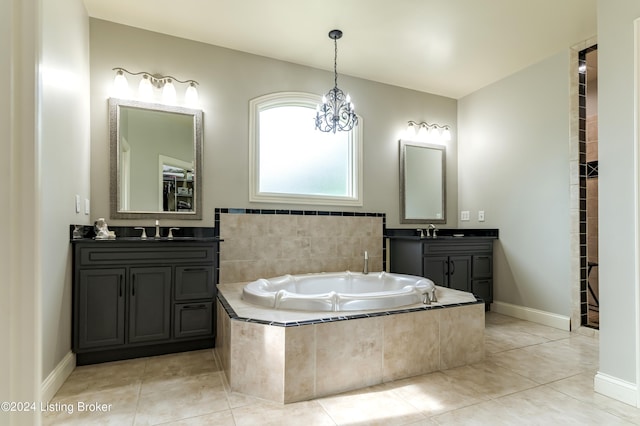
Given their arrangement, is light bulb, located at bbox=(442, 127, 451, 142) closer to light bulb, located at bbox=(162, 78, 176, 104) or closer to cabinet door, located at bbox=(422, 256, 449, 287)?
A: cabinet door, located at bbox=(422, 256, 449, 287)

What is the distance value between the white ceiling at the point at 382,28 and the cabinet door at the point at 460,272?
2107 mm

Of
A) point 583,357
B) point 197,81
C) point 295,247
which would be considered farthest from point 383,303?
point 197,81

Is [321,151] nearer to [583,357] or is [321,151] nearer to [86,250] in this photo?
[86,250]

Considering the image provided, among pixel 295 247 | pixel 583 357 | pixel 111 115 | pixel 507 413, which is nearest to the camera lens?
pixel 507 413

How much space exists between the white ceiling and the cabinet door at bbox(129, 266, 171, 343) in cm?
208

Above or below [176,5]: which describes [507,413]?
below

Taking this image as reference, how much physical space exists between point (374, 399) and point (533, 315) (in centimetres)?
252

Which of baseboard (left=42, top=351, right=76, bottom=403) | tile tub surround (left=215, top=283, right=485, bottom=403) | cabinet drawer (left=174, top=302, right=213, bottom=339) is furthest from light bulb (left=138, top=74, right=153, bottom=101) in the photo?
baseboard (left=42, top=351, right=76, bottom=403)

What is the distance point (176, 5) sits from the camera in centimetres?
261

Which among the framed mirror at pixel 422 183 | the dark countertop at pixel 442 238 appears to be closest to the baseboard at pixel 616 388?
the dark countertop at pixel 442 238

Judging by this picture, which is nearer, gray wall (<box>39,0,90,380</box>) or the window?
gray wall (<box>39,0,90,380</box>)

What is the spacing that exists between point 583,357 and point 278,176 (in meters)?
3.04

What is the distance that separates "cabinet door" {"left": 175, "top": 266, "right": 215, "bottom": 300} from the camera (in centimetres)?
262

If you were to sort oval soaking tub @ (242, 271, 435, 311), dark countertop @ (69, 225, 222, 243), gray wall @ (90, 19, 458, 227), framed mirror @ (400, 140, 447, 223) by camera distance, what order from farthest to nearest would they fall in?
1. framed mirror @ (400, 140, 447, 223)
2. gray wall @ (90, 19, 458, 227)
3. dark countertop @ (69, 225, 222, 243)
4. oval soaking tub @ (242, 271, 435, 311)
